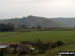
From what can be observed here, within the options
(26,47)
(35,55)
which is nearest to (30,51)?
(26,47)

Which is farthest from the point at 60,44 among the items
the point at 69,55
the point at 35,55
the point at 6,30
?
the point at 6,30

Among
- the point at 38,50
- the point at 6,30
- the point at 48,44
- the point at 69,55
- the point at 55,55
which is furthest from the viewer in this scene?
the point at 6,30

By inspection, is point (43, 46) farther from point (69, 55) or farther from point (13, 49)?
point (69, 55)

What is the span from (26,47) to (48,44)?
4.42 m

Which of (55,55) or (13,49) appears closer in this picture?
(55,55)

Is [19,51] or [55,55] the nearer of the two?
[55,55]

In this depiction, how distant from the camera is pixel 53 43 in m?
36.7

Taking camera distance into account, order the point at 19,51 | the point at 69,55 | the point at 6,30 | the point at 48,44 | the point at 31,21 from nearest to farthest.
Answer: the point at 69,55, the point at 19,51, the point at 48,44, the point at 6,30, the point at 31,21

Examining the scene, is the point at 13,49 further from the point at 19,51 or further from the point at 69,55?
the point at 69,55

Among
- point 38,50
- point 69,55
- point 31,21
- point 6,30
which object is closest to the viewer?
point 69,55

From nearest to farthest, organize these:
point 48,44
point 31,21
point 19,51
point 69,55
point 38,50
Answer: point 69,55, point 19,51, point 38,50, point 48,44, point 31,21

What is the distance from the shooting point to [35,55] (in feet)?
92.6

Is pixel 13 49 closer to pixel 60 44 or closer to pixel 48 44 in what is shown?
pixel 48 44

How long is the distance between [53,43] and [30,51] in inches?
240
